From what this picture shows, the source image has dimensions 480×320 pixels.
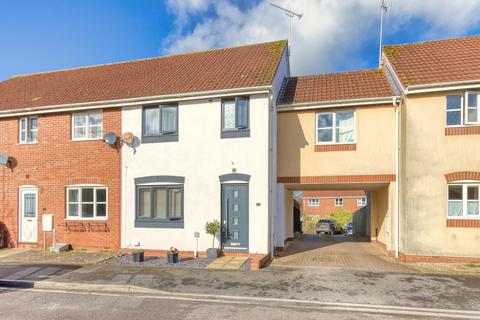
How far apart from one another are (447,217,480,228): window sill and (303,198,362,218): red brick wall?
36034mm

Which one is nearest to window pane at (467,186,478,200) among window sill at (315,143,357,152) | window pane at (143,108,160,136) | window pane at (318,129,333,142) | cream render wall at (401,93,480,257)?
cream render wall at (401,93,480,257)

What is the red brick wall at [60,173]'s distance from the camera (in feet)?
43.8

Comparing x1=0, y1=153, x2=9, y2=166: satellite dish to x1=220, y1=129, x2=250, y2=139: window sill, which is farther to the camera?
x1=0, y1=153, x2=9, y2=166: satellite dish

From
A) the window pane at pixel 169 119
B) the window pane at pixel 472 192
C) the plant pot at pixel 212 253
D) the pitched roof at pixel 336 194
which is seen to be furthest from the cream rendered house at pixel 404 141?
the pitched roof at pixel 336 194

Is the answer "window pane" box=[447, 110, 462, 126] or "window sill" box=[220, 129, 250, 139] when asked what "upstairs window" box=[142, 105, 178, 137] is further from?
"window pane" box=[447, 110, 462, 126]

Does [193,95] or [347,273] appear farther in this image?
[193,95]

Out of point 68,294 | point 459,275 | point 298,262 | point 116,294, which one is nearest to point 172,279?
point 116,294

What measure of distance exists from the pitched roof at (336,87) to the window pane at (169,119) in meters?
4.11

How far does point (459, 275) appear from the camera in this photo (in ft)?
31.1

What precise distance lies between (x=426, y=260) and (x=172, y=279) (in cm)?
779

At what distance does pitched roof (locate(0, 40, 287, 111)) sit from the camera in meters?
13.2

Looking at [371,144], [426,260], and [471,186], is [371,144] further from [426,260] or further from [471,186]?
[426,260]

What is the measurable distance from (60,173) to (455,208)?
14.2 m

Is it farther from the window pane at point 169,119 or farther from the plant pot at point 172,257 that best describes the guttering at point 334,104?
the plant pot at point 172,257
